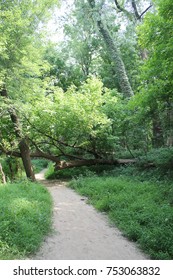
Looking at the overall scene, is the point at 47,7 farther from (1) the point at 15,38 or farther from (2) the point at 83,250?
(2) the point at 83,250

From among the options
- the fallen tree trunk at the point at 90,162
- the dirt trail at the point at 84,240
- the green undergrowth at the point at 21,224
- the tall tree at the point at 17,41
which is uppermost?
the tall tree at the point at 17,41

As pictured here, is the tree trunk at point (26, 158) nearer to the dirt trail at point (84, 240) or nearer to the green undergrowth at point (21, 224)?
the green undergrowth at point (21, 224)

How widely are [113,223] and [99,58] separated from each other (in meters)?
24.2

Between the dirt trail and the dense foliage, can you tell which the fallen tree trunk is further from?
the dirt trail

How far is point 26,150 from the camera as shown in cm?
1316

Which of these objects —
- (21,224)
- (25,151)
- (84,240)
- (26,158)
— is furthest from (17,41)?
(84,240)

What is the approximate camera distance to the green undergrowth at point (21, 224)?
4.60 meters

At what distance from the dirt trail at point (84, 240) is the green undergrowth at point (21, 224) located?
236 mm

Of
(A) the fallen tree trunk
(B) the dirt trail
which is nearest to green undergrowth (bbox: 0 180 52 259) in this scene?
(B) the dirt trail

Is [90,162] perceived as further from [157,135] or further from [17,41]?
[17,41]

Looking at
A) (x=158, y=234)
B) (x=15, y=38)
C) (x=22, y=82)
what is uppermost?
(x=15, y=38)

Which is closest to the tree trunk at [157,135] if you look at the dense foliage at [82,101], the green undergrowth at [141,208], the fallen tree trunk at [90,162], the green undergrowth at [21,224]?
the dense foliage at [82,101]

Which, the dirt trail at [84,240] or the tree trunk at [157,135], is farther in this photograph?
the tree trunk at [157,135]

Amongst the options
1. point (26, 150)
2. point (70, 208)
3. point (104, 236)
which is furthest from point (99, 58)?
point (104, 236)
